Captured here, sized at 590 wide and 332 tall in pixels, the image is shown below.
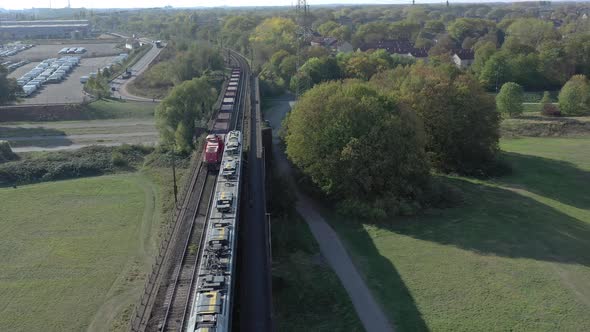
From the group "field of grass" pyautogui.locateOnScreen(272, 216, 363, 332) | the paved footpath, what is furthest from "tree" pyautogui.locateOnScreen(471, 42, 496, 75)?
"field of grass" pyautogui.locateOnScreen(272, 216, 363, 332)

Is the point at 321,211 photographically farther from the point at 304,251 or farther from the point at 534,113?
the point at 534,113

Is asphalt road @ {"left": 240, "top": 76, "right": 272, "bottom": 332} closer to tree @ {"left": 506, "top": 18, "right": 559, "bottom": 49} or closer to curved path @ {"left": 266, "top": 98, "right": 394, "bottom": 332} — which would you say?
curved path @ {"left": 266, "top": 98, "right": 394, "bottom": 332}

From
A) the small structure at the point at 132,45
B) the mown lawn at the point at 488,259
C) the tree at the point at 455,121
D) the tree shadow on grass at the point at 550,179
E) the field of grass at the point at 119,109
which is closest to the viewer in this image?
the mown lawn at the point at 488,259

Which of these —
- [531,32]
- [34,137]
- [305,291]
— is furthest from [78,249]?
[531,32]

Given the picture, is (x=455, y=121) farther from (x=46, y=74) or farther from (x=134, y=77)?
(x=46, y=74)

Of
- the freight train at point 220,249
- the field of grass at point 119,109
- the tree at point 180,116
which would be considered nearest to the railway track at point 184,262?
the freight train at point 220,249

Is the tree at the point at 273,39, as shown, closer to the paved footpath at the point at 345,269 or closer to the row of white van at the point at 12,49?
the paved footpath at the point at 345,269

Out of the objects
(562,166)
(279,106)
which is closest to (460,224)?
(562,166)
